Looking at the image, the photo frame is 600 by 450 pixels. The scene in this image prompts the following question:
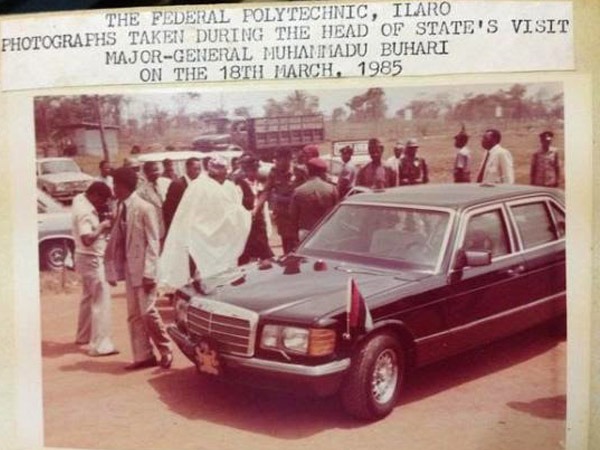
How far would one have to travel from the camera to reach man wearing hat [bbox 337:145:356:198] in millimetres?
1804

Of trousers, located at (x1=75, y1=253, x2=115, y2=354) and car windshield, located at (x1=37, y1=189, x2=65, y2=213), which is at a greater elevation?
car windshield, located at (x1=37, y1=189, x2=65, y2=213)

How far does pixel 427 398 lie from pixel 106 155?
109cm

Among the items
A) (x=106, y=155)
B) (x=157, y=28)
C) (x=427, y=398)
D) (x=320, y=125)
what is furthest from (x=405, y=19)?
(x=427, y=398)

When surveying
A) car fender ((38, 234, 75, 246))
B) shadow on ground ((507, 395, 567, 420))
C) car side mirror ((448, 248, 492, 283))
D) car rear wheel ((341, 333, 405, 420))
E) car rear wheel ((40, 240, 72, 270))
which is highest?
car fender ((38, 234, 75, 246))

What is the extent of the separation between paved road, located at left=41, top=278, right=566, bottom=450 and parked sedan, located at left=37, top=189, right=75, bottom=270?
97mm

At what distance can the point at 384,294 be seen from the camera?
69.5 inches

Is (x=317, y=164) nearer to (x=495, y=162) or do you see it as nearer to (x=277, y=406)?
(x=495, y=162)

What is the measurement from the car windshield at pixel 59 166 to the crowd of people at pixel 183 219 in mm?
72

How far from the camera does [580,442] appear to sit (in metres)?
1.78

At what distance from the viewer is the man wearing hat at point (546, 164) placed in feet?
5.77

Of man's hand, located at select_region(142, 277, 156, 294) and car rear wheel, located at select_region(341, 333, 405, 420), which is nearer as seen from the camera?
car rear wheel, located at select_region(341, 333, 405, 420)

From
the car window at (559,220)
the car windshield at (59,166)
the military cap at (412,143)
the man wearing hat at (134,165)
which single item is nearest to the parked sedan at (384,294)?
the car window at (559,220)

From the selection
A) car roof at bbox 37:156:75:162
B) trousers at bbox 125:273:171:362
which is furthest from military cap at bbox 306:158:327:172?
car roof at bbox 37:156:75:162

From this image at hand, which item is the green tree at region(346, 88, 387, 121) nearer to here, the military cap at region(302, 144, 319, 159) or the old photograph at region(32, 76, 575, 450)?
the old photograph at region(32, 76, 575, 450)
